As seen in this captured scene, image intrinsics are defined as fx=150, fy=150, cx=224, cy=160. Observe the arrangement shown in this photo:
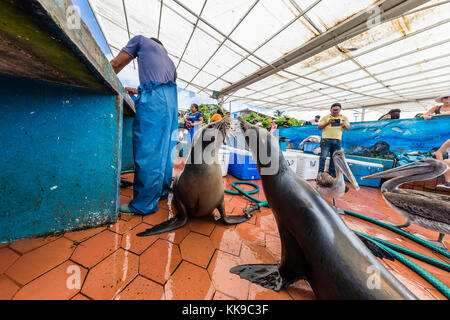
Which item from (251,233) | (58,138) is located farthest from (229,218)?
(58,138)

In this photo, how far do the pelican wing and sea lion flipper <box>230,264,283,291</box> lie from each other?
1.94 metres

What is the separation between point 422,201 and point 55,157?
150 inches

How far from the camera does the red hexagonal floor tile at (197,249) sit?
122 cm

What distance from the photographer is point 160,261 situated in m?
1.16

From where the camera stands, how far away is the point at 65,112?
1.28 meters

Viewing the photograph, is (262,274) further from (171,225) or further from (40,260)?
(40,260)

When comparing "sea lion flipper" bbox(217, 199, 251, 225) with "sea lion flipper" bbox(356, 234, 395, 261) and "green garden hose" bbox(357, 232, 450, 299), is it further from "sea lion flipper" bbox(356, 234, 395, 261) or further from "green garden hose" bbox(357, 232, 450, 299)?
"green garden hose" bbox(357, 232, 450, 299)

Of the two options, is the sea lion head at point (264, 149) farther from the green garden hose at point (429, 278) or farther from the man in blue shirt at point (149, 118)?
the green garden hose at point (429, 278)

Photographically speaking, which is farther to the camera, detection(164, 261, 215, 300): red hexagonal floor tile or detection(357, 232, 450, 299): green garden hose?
detection(357, 232, 450, 299): green garden hose

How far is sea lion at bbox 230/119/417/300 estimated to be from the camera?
0.70 m

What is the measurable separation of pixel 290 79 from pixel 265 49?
8.30 ft

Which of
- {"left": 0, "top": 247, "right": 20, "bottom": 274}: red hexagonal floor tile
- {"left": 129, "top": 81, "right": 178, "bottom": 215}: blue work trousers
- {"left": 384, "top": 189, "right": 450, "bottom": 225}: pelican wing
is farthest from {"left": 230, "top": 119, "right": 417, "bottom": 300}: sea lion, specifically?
{"left": 384, "top": 189, "right": 450, "bottom": 225}: pelican wing

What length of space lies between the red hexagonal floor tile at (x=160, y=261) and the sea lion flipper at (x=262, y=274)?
1.53 ft

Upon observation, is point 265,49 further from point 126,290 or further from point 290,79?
point 126,290
